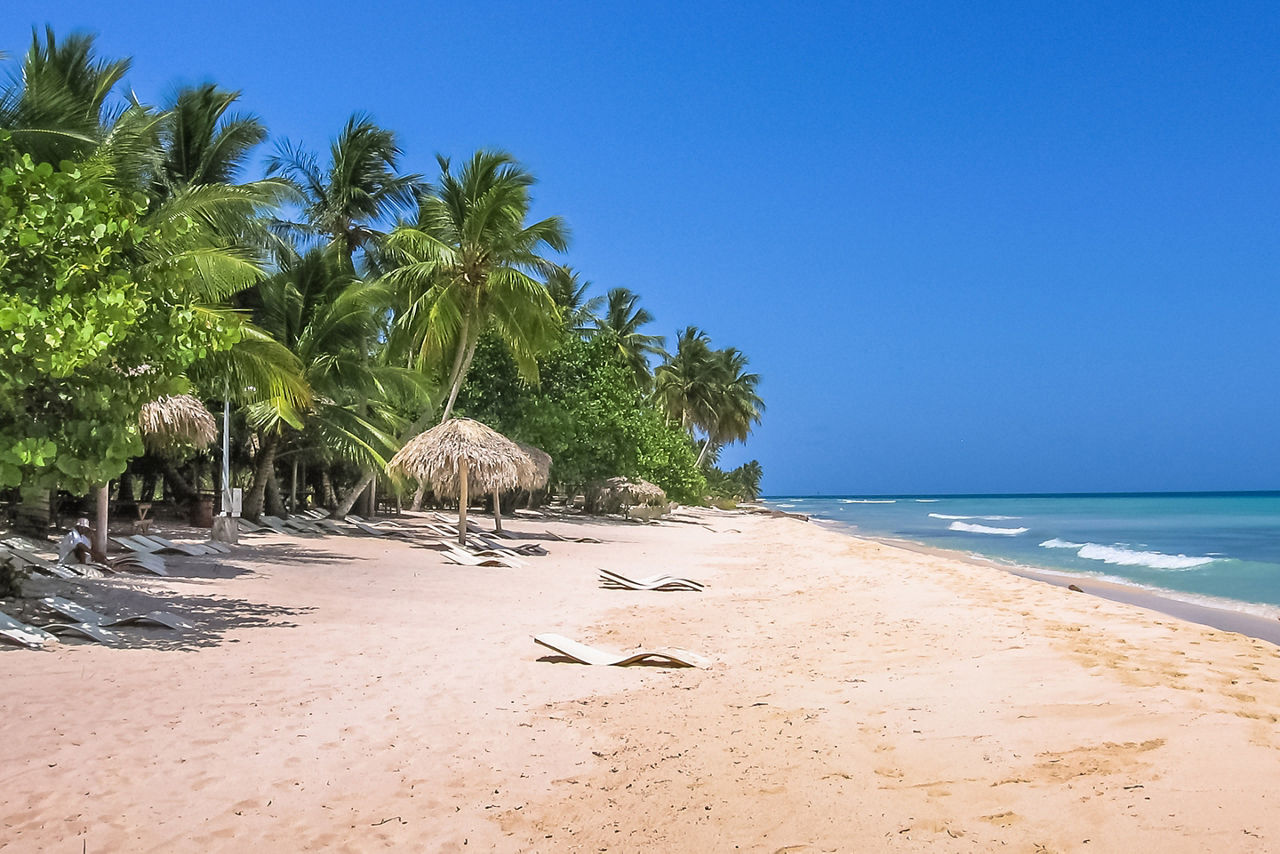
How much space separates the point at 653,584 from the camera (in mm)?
10844

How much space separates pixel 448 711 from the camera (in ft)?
15.9

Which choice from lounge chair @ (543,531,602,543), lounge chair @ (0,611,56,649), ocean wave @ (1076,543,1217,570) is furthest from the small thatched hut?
lounge chair @ (0,611,56,649)

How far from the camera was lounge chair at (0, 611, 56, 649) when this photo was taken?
5.80 m

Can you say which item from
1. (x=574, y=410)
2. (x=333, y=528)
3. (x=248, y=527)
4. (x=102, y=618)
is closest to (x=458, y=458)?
(x=333, y=528)

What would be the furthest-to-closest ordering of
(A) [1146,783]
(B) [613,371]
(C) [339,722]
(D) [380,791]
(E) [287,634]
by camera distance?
(B) [613,371]
(E) [287,634]
(C) [339,722]
(D) [380,791]
(A) [1146,783]

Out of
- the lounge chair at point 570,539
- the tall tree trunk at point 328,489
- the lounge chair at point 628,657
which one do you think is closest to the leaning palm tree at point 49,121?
the lounge chair at point 628,657

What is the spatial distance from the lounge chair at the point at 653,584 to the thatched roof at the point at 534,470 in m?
4.96

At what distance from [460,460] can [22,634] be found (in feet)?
29.5

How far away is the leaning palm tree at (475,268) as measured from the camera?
58.9ft

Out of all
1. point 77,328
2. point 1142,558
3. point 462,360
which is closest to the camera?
point 77,328

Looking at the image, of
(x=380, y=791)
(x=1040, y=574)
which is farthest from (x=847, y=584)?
(x=380, y=791)

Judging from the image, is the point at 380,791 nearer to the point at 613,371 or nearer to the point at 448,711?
the point at 448,711

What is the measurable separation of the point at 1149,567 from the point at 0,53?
20.1m

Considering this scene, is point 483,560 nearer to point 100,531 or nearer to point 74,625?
point 100,531
